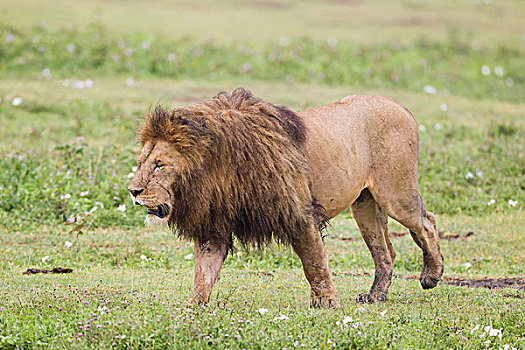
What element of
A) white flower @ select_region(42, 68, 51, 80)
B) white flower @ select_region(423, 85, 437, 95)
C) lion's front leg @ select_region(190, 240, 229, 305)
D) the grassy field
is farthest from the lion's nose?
white flower @ select_region(423, 85, 437, 95)

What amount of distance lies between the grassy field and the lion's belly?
2.30 feet

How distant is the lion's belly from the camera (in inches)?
268

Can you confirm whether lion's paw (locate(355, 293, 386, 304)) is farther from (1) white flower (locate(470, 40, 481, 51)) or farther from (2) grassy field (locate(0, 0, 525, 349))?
(1) white flower (locate(470, 40, 481, 51))

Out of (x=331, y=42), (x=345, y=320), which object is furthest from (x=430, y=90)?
(x=345, y=320)

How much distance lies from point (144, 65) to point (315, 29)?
6133 mm

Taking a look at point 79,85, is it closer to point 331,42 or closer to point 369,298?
point 331,42

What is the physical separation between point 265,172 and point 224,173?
34 centimetres

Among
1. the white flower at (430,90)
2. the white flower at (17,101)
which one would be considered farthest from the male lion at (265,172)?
the white flower at (430,90)

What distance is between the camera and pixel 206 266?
6.27m

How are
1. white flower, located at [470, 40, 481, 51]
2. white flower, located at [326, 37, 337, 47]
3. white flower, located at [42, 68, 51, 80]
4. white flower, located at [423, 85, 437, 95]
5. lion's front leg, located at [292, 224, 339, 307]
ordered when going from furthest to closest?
1. white flower, located at [470, 40, 481, 51]
2. white flower, located at [326, 37, 337, 47]
3. white flower, located at [423, 85, 437, 95]
4. white flower, located at [42, 68, 51, 80]
5. lion's front leg, located at [292, 224, 339, 307]

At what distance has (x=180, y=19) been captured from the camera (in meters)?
22.7

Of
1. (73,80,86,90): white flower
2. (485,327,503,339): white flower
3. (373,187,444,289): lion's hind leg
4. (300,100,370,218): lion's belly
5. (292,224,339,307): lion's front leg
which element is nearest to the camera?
(485,327,503,339): white flower

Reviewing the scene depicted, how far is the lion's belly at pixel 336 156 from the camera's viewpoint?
680 centimetres

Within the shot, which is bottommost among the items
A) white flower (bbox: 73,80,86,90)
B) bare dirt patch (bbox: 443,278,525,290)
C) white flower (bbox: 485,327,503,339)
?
bare dirt patch (bbox: 443,278,525,290)
